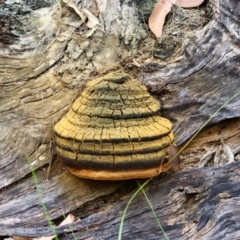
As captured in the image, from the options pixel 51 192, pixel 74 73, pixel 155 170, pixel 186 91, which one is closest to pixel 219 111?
pixel 186 91

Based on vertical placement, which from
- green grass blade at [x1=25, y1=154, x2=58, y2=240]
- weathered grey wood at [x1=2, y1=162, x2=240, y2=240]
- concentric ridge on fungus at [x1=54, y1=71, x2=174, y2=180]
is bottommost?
weathered grey wood at [x1=2, y1=162, x2=240, y2=240]

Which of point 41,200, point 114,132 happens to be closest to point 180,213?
point 114,132

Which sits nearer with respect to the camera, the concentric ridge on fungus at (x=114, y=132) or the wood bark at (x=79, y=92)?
the concentric ridge on fungus at (x=114, y=132)

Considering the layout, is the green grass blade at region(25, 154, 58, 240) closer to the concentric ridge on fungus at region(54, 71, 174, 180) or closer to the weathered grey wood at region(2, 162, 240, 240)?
the weathered grey wood at region(2, 162, 240, 240)

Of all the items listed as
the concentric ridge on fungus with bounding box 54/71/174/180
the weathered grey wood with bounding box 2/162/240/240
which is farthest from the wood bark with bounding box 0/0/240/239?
the concentric ridge on fungus with bounding box 54/71/174/180

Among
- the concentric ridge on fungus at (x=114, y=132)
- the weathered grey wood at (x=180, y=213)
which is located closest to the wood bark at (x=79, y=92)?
the weathered grey wood at (x=180, y=213)

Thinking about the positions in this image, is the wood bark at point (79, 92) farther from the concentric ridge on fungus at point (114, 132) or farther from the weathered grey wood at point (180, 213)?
the concentric ridge on fungus at point (114, 132)
